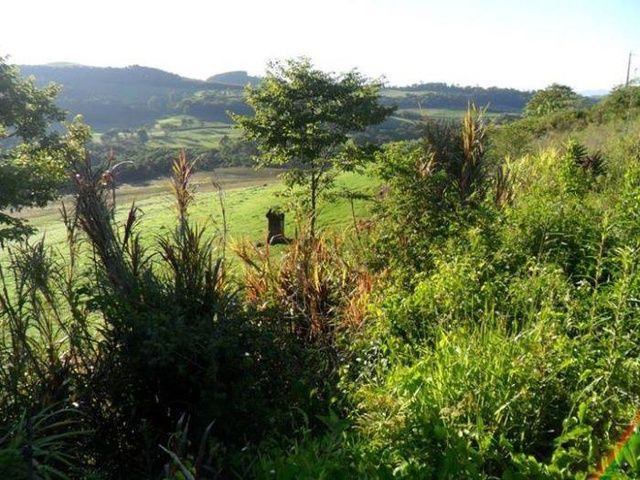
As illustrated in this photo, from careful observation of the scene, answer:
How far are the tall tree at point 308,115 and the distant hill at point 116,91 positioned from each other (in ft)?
421

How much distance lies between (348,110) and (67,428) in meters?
13.5

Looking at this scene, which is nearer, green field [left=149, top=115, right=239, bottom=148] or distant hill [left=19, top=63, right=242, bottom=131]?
green field [left=149, top=115, right=239, bottom=148]

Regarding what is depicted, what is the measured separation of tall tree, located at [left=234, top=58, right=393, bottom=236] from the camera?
1563cm

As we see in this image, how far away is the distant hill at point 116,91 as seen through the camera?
474 feet

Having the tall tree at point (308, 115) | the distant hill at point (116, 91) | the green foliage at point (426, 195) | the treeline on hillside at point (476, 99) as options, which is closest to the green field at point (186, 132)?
the distant hill at point (116, 91)

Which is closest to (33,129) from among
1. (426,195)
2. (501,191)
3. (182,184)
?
(426,195)

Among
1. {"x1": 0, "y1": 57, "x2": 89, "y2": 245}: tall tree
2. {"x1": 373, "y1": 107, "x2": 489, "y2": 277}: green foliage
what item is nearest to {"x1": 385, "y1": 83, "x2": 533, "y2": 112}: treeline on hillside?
{"x1": 0, "y1": 57, "x2": 89, "y2": 245}: tall tree

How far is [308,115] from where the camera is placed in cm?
1565

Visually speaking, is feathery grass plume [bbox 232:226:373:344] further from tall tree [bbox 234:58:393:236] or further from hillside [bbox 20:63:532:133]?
hillside [bbox 20:63:532:133]

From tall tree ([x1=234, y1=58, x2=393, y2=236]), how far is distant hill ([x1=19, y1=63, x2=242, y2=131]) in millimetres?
128459

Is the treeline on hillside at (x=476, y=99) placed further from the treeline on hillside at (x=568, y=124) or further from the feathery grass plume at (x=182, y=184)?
the feathery grass plume at (x=182, y=184)

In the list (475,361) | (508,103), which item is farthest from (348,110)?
(508,103)

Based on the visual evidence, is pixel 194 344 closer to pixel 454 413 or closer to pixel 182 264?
pixel 182 264

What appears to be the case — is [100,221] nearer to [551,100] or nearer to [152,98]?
[551,100]
